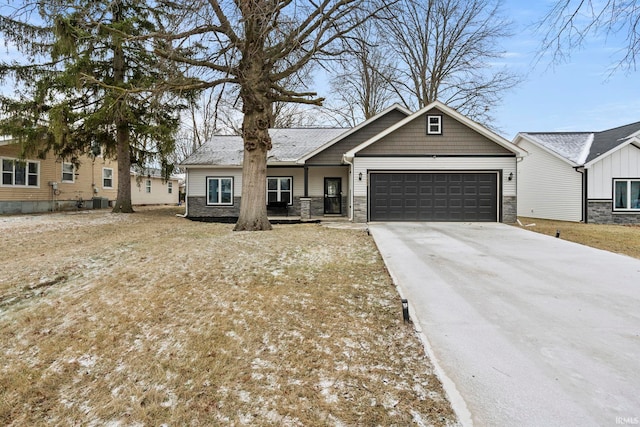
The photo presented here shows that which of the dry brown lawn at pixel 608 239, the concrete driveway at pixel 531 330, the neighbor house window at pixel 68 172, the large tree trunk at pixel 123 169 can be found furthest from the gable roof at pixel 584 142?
the neighbor house window at pixel 68 172

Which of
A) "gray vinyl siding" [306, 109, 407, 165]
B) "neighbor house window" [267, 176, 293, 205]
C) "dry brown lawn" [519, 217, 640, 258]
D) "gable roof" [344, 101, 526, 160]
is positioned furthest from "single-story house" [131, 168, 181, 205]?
"dry brown lawn" [519, 217, 640, 258]

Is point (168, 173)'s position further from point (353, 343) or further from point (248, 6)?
point (353, 343)

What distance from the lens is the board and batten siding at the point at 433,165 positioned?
13773mm

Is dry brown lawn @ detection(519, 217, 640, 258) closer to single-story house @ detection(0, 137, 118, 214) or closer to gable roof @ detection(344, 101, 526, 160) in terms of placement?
gable roof @ detection(344, 101, 526, 160)

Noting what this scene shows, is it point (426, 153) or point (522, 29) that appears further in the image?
point (426, 153)

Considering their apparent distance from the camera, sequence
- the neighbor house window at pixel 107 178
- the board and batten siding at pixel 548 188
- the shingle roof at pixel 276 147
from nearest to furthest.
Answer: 1. the board and batten siding at pixel 548 188
2. the shingle roof at pixel 276 147
3. the neighbor house window at pixel 107 178

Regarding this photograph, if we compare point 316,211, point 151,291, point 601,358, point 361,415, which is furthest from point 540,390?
point 316,211

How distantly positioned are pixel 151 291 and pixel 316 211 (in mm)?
12362

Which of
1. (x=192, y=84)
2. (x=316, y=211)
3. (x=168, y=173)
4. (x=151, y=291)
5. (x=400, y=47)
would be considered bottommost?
(x=151, y=291)

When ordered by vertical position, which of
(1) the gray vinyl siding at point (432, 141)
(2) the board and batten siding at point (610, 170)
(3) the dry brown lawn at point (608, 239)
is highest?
(1) the gray vinyl siding at point (432, 141)

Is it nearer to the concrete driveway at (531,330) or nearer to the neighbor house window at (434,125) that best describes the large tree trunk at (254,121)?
the concrete driveway at (531,330)

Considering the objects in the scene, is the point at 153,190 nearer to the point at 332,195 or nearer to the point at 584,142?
the point at 332,195

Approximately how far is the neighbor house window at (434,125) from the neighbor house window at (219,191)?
9.95 metres

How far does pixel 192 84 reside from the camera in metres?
9.95
